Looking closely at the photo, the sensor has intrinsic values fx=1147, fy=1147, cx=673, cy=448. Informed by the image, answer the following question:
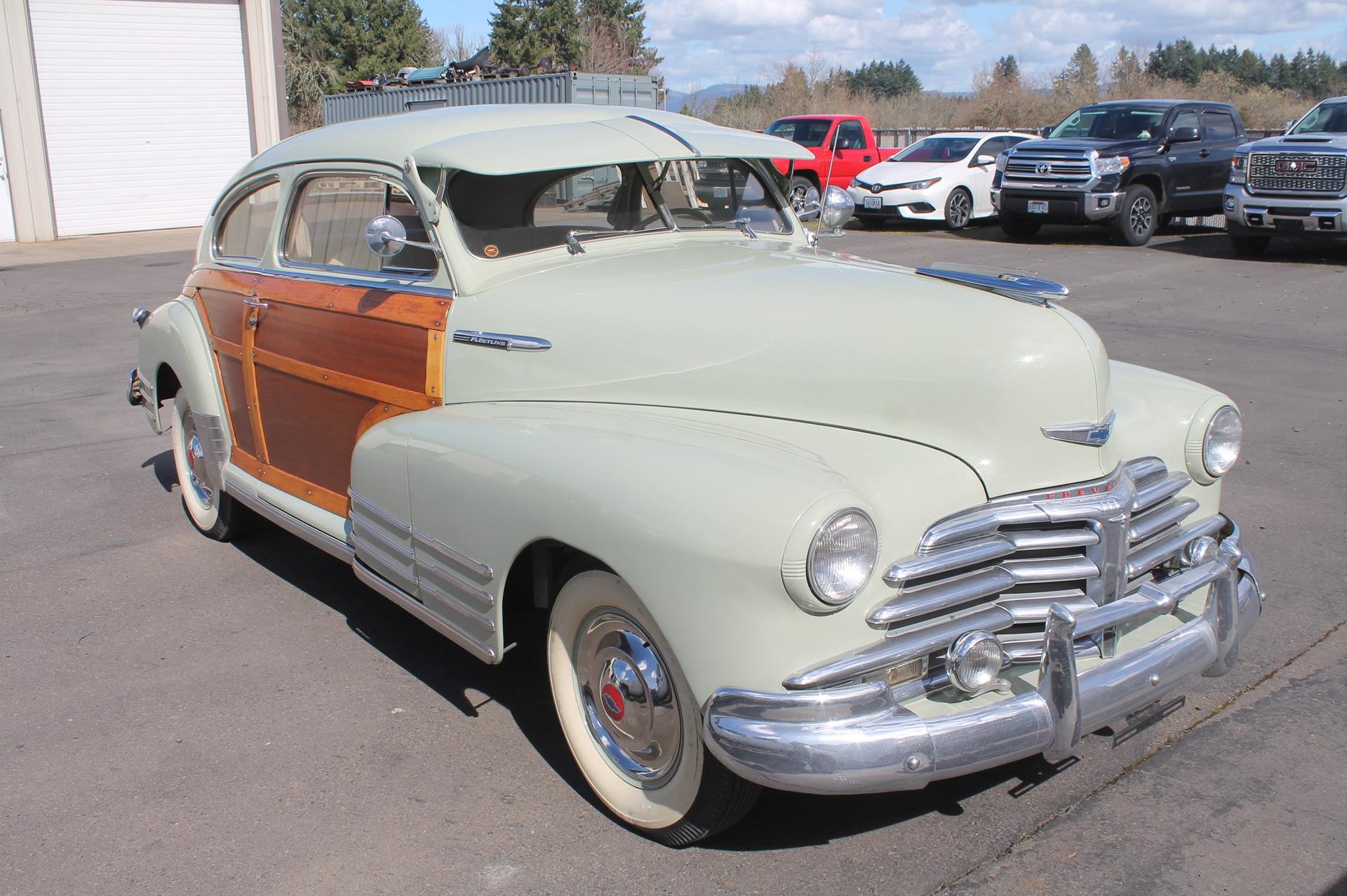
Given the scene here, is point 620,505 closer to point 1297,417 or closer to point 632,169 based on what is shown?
point 632,169

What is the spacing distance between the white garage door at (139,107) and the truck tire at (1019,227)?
562 inches

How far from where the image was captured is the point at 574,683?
320 cm

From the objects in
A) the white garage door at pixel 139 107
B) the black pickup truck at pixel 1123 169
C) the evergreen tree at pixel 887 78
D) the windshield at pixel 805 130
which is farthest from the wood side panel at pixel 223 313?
the evergreen tree at pixel 887 78

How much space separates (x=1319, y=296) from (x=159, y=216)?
Answer: 62.1 feet

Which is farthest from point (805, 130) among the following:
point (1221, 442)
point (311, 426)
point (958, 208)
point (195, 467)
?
point (1221, 442)

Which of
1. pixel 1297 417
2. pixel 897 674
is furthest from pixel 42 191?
pixel 897 674

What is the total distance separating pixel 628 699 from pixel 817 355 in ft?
3.46

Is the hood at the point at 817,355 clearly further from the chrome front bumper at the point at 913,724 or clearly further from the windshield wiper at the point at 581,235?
the chrome front bumper at the point at 913,724

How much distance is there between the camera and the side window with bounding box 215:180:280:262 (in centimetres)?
468

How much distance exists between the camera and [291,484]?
443cm

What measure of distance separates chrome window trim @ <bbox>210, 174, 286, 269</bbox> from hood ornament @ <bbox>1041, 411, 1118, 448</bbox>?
123 inches

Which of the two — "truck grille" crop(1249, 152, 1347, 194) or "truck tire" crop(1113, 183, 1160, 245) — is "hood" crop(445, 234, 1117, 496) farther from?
"truck tire" crop(1113, 183, 1160, 245)

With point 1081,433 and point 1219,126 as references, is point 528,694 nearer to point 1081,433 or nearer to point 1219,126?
point 1081,433

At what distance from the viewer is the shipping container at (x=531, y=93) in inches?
869
